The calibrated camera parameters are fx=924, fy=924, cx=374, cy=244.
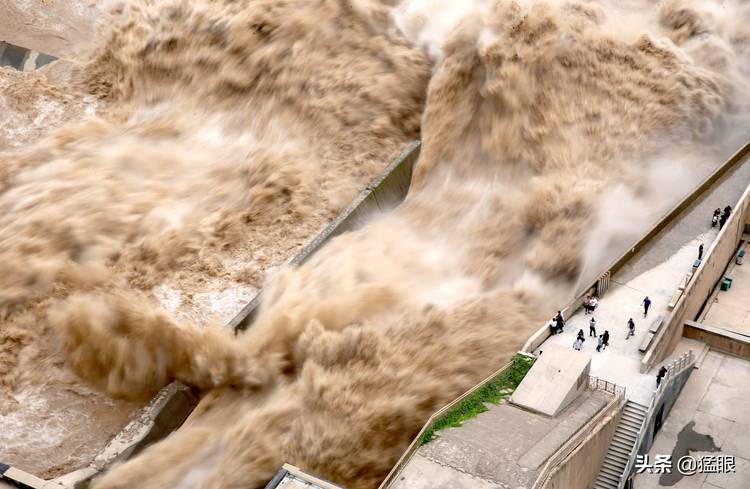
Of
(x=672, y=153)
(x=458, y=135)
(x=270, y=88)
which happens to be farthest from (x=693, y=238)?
(x=270, y=88)

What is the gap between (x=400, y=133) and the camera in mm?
24250

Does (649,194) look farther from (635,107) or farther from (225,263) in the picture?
(225,263)

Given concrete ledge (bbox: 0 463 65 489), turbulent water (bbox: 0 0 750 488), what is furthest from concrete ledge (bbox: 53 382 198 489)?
concrete ledge (bbox: 0 463 65 489)

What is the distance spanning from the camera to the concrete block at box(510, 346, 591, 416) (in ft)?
47.6

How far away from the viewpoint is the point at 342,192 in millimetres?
22828

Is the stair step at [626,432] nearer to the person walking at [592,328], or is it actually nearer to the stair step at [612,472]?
the stair step at [612,472]

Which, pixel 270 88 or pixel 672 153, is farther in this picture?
pixel 270 88

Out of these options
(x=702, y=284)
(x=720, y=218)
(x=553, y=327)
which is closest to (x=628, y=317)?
(x=553, y=327)

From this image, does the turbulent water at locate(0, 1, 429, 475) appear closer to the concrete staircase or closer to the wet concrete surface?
the concrete staircase

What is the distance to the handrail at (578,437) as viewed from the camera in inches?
510

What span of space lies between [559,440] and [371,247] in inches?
314

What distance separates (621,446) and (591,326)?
2470 millimetres

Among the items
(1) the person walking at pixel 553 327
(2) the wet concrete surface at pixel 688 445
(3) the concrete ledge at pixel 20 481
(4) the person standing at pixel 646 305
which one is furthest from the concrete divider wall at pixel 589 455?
(3) the concrete ledge at pixel 20 481

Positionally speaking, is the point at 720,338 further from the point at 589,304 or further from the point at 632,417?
the point at 632,417
